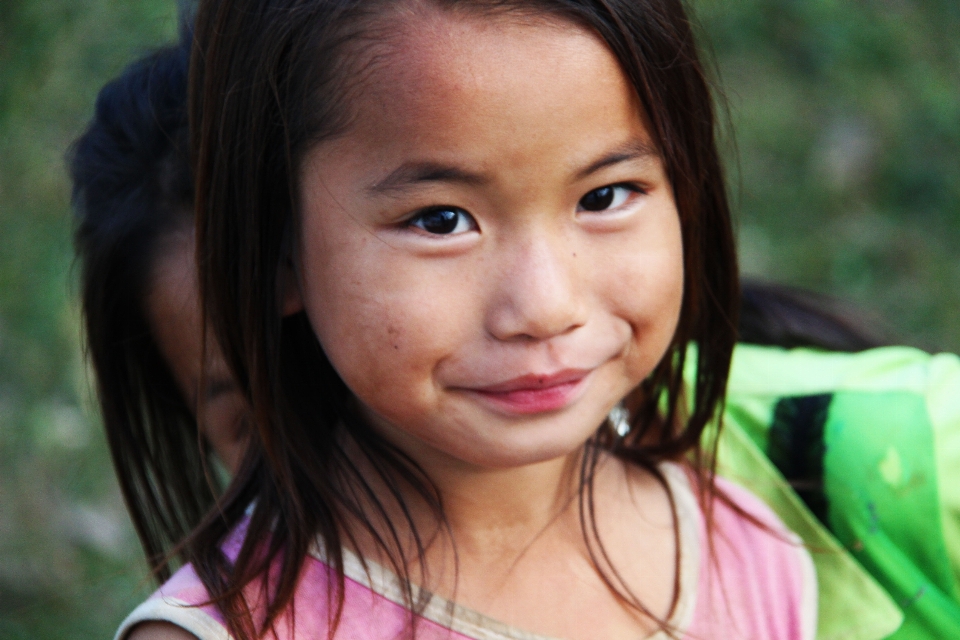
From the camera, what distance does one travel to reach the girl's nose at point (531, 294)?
3.69ft

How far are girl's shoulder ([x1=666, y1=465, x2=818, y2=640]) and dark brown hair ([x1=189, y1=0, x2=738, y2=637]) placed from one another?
5.4 inches

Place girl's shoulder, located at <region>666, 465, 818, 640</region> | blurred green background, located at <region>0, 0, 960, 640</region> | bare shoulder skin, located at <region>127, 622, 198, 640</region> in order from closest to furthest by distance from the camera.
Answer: bare shoulder skin, located at <region>127, 622, 198, 640</region> < girl's shoulder, located at <region>666, 465, 818, 640</region> < blurred green background, located at <region>0, 0, 960, 640</region>

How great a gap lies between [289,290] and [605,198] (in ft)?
1.34

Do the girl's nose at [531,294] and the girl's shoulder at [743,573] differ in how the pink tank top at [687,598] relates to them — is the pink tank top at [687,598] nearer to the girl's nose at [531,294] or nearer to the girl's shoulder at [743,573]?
the girl's shoulder at [743,573]

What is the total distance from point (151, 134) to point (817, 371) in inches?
45.7

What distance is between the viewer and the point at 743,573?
152 cm

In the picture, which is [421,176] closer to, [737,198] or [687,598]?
[687,598]

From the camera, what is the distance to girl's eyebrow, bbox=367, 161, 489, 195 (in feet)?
3.68

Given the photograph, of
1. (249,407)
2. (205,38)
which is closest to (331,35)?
(205,38)

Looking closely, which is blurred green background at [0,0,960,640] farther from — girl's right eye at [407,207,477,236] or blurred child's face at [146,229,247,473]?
girl's right eye at [407,207,477,236]

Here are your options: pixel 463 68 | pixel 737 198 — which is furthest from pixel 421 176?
pixel 737 198

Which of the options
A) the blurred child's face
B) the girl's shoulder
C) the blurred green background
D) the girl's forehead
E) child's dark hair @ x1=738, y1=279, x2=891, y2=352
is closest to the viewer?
the girl's forehead

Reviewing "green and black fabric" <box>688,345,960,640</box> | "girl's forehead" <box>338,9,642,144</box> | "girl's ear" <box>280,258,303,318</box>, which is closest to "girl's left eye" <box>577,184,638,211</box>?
"girl's forehead" <box>338,9,642,144</box>

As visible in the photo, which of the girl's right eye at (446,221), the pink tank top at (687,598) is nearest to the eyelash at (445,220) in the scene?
the girl's right eye at (446,221)
